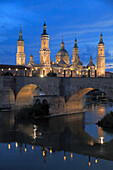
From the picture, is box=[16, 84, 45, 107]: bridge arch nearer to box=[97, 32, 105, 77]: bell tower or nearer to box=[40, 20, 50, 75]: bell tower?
box=[40, 20, 50, 75]: bell tower

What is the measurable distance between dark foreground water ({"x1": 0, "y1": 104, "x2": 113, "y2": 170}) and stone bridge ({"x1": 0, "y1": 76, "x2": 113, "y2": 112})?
537 cm

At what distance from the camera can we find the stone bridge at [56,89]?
34.6m

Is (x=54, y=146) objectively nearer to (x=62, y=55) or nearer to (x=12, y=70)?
(x=12, y=70)

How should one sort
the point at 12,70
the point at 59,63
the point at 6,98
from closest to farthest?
the point at 6,98 < the point at 12,70 < the point at 59,63

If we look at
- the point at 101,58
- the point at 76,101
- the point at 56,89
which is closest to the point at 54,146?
the point at 56,89

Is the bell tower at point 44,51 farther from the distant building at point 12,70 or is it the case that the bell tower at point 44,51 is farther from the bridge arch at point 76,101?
the bridge arch at point 76,101

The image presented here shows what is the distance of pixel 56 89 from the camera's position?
124ft

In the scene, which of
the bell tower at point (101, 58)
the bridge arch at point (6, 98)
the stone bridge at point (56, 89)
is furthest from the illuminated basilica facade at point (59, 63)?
the bridge arch at point (6, 98)

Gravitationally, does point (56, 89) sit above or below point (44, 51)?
below

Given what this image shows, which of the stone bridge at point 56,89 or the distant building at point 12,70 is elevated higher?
the distant building at point 12,70

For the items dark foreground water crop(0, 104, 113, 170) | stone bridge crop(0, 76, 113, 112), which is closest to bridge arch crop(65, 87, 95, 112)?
stone bridge crop(0, 76, 113, 112)

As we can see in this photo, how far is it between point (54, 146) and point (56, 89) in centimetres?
1688

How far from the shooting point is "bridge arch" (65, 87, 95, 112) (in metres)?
37.0

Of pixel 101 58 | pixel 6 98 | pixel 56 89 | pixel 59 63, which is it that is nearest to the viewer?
pixel 56 89
